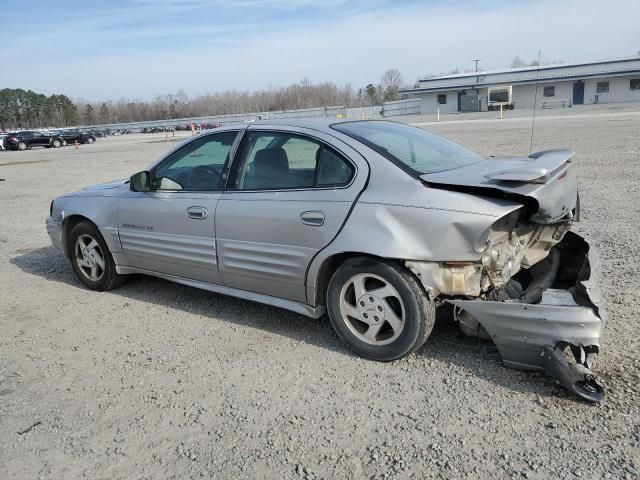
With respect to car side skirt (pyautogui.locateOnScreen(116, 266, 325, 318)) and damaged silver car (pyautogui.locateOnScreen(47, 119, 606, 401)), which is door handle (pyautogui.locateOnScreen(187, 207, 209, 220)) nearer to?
damaged silver car (pyautogui.locateOnScreen(47, 119, 606, 401))

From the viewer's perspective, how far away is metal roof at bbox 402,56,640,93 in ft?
177

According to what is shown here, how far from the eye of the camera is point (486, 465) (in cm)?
258

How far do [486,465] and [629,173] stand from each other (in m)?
9.72

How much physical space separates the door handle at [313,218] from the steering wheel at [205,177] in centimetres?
100

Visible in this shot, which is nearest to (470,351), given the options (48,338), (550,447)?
(550,447)

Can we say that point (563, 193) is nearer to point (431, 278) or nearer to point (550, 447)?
point (431, 278)

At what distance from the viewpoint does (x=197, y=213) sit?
439 cm

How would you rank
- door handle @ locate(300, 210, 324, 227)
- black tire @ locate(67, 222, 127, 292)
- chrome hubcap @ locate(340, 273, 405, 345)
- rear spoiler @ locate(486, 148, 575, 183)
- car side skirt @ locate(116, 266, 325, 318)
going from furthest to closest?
black tire @ locate(67, 222, 127, 292) < car side skirt @ locate(116, 266, 325, 318) < door handle @ locate(300, 210, 324, 227) < chrome hubcap @ locate(340, 273, 405, 345) < rear spoiler @ locate(486, 148, 575, 183)

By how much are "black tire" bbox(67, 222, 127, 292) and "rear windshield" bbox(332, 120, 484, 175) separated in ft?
9.11

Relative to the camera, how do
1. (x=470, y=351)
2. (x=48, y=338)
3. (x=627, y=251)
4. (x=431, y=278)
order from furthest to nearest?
(x=627, y=251)
(x=48, y=338)
(x=470, y=351)
(x=431, y=278)

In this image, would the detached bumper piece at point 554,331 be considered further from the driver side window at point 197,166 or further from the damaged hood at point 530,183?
the driver side window at point 197,166

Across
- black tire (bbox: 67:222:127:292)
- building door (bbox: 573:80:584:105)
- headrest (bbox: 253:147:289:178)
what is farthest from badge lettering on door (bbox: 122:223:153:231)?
building door (bbox: 573:80:584:105)

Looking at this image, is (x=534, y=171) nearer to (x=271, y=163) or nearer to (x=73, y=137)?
(x=271, y=163)

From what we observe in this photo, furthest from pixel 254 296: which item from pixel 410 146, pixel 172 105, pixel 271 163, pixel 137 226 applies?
pixel 172 105
